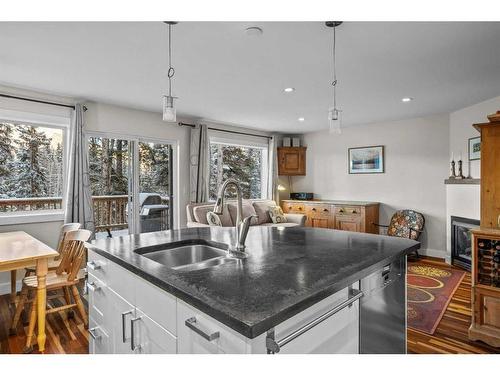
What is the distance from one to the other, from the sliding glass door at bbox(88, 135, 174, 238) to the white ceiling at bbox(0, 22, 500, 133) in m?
0.70

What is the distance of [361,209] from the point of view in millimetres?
5168

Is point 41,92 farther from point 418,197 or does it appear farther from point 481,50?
point 418,197

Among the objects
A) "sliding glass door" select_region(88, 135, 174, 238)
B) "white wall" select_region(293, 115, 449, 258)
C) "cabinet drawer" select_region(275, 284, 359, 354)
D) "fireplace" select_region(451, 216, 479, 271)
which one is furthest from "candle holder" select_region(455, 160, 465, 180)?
"sliding glass door" select_region(88, 135, 174, 238)

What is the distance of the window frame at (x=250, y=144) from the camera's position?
5502 millimetres

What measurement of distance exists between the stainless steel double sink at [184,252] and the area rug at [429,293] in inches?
75.6

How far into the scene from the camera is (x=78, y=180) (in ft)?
12.4

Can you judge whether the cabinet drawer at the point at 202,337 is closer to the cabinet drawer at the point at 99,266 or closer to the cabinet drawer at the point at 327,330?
the cabinet drawer at the point at 327,330

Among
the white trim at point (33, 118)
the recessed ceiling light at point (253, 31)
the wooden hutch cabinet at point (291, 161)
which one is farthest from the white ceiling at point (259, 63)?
the wooden hutch cabinet at point (291, 161)

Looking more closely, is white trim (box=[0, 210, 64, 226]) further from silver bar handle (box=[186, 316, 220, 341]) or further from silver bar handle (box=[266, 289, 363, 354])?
silver bar handle (box=[266, 289, 363, 354])

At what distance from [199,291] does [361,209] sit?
15.3ft

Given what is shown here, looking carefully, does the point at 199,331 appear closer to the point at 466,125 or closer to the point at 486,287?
the point at 486,287

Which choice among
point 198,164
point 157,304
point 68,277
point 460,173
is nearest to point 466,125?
point 460,173
